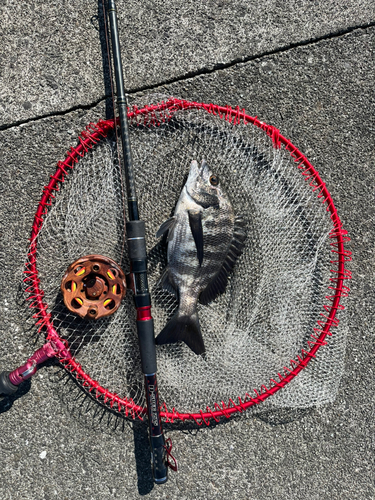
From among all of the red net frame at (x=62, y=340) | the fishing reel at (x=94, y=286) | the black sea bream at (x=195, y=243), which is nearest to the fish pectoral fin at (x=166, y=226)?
the black sea bream at (x=195, y=243)

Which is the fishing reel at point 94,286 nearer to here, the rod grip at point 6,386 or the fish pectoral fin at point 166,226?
the fish pectoral fin at point 166,226

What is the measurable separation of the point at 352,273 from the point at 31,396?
7.36 feet

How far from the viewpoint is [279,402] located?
7.28 ft

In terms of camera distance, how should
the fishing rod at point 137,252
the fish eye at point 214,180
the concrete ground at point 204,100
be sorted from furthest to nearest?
the concrete ground at point 204,100 < the fish eye at point 214,180 < the fishing rod at point 137,252

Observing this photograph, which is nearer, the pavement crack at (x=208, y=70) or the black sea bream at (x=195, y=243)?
the black sea bream at (x=195, y=243)

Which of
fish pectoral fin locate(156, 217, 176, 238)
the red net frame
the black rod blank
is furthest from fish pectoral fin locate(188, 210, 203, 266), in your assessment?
the red net frame

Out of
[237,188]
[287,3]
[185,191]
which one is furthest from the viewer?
[287,3]

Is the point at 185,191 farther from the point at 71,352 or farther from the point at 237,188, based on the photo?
the point at 71,352

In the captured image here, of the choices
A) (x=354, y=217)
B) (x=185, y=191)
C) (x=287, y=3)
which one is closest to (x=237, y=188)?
(x=185, y=191)

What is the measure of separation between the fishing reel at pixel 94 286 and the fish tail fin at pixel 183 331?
1.03 ft

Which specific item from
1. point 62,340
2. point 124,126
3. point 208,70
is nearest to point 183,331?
point 62,340

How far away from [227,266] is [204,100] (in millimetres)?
1084

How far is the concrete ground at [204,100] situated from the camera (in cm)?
218

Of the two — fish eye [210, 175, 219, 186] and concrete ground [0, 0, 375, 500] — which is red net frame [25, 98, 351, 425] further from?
fish eye [210, 175, 219, 186]
